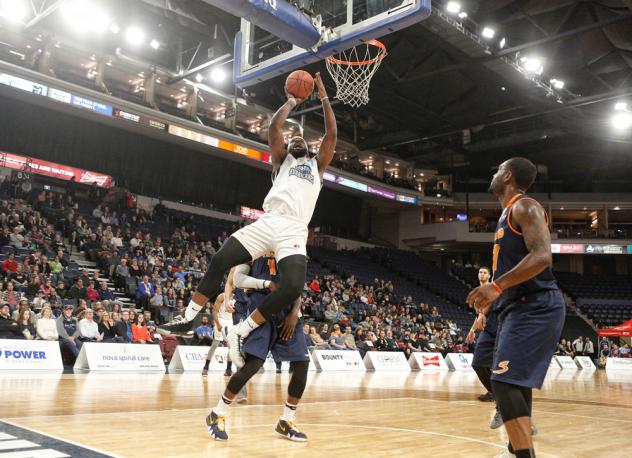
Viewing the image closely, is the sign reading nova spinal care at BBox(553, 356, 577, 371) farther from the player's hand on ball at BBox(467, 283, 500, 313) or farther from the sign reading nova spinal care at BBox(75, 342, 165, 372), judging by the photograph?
the player's hand on ball at BBox(467, 283, 500, 313)

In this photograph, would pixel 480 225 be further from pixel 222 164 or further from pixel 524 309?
pixel 524 309

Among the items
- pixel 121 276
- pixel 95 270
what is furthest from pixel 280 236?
pixel 121 276

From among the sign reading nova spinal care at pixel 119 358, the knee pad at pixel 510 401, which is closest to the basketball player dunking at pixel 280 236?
the knee pad at pixel 510 401

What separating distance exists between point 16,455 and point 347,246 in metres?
29.3

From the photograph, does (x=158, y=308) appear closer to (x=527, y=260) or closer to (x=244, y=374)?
(x=244, y=374)

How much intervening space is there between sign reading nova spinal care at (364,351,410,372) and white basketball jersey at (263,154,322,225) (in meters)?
11.6

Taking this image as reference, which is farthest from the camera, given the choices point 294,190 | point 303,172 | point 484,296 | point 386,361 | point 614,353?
point 614,353

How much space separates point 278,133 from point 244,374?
1.78m

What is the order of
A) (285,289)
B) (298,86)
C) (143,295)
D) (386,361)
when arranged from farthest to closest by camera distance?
(386,361)
(143,295)
(298,86)
(285,289)

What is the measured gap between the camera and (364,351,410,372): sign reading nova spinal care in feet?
49.8

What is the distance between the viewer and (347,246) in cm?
3209

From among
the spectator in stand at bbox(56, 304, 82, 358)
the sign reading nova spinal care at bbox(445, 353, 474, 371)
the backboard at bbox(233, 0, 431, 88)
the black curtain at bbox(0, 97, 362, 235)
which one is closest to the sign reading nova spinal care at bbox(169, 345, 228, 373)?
the spectator in stand at bbox(56, 304, 82, 358)

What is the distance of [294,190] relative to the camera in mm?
4129

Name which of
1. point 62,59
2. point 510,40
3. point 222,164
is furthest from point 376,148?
point 62,59
